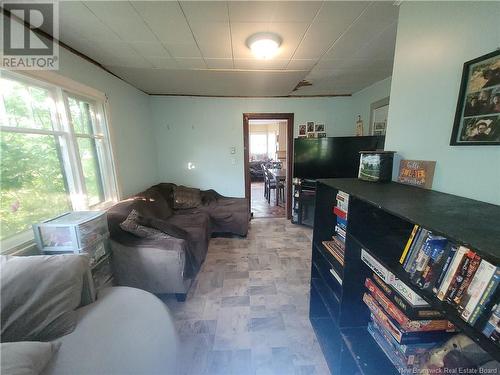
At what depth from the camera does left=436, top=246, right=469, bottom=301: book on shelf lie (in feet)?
1.98

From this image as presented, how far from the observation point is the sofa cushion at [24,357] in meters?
0.71

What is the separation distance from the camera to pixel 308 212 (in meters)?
3.76

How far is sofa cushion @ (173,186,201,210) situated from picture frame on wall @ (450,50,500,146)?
10.6 ft

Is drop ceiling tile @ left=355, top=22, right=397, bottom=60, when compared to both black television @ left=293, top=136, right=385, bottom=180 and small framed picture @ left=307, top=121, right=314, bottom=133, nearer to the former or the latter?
black television @ left=293, top=136, right=385, bottom=180

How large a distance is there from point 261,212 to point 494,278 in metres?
4.07

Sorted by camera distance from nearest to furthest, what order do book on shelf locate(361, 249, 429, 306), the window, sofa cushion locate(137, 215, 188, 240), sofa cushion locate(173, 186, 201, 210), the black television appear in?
book on shelf locate(361, 249, 429, 306), the window, sofa cushion locate(137, 215, 188, 240), the black television, sofa cushion locate(173, 186, 201, 210)

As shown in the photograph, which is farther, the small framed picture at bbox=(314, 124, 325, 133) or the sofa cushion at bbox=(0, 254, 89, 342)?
the small framed picture at bbox=(314, 124, 325, 133)

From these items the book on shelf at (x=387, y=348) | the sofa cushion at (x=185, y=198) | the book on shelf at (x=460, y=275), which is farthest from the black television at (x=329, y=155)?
the book on shelf at (x=460, y=275)

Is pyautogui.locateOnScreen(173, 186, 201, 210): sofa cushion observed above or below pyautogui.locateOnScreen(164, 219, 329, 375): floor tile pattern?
above

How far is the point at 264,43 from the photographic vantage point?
177 cm

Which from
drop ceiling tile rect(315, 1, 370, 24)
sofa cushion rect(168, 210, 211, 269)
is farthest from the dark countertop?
sofa cushion rect(168, 210, 211, 269)

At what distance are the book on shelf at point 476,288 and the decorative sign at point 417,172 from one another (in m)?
0.66

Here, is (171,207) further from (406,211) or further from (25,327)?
(406,211)

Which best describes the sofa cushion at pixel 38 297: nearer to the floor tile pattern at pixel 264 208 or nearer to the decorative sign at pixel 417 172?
the decorative sign at pixel 417 172
